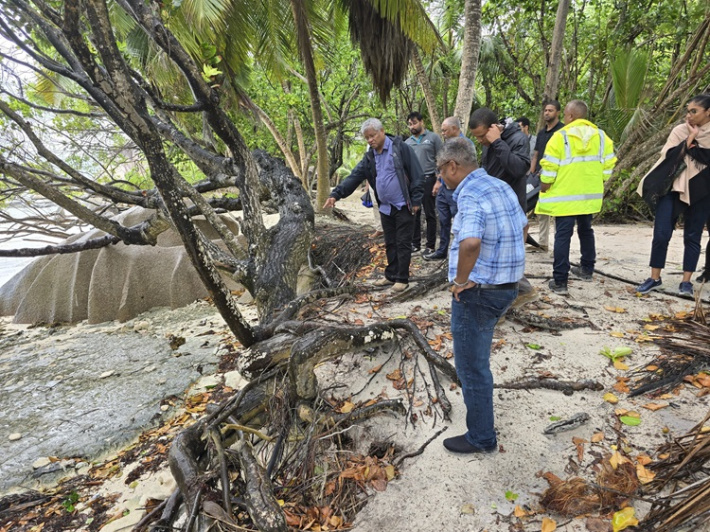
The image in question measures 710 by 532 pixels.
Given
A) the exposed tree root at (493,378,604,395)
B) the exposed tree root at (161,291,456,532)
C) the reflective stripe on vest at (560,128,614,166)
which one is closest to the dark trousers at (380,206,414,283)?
the exposed tree root at (161,291,456,532)

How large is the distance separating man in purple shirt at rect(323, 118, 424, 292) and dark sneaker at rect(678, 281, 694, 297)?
2696 mm

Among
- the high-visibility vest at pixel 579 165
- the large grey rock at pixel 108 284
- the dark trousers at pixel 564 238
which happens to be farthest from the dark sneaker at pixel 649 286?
the large grey rock at pixel 108 284

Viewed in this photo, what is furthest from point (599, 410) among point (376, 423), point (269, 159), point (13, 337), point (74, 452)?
point (13, 337)

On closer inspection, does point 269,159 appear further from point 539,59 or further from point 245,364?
point 539,59

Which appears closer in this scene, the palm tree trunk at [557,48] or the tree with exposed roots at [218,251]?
the tree with exposed roots at [218,251]

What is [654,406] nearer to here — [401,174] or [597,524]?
[597,524]

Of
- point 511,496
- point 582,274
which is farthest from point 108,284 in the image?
point 582,274

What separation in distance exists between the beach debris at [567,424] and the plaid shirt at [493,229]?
1049mm

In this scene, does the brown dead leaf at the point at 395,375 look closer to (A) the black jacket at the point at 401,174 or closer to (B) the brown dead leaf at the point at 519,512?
(B) the brown dead leaf at the point at 519,512

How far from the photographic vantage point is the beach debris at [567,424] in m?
2.36

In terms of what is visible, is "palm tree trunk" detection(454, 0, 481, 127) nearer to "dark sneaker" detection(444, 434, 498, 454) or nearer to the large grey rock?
"dark sneaker" detection(444, 434, 498, 454)

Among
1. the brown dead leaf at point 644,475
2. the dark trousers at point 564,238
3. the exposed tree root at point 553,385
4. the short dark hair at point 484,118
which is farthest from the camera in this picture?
the dark trousers at point 564,238

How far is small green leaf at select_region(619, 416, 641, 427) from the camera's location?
91.3 inches

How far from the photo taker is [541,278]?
14.8 ft
